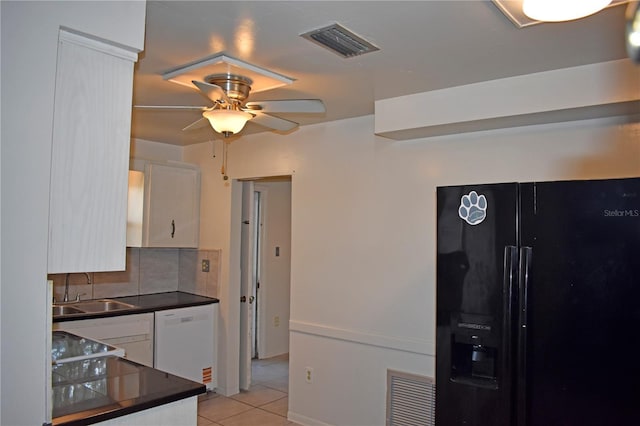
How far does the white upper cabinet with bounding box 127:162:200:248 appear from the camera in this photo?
4.48 m

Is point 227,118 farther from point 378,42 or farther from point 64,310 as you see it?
point 64,310

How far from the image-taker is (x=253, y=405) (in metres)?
4.38

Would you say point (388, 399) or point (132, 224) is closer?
point (388, 399)

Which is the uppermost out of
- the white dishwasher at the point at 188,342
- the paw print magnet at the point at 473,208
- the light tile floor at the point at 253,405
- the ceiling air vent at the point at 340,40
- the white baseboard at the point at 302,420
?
the ceiling air vent at the point at 340,40

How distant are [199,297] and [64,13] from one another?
141 inches

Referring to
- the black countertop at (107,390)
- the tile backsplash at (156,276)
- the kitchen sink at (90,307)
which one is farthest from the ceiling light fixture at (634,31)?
the tile backsplash at (156,276)

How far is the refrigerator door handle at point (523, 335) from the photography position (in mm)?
2215

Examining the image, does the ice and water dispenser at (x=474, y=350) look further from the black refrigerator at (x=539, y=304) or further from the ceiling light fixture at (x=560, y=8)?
the ceiling light fixture at (x=560, y=8)

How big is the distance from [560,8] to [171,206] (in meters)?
3.77

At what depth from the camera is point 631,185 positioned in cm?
202

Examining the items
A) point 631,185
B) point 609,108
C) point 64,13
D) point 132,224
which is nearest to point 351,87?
point 609,108

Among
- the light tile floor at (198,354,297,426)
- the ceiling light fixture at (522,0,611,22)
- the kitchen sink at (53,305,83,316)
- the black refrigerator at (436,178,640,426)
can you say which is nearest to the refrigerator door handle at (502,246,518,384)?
the black refrigerator at (436,178,640,426)

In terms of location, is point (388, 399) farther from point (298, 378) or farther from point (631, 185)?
point (631, 185)

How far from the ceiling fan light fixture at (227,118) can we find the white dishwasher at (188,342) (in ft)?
7.37
